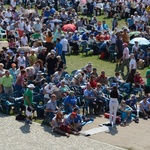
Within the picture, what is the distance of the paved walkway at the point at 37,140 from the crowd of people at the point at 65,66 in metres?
0.43

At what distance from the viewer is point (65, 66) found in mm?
26719

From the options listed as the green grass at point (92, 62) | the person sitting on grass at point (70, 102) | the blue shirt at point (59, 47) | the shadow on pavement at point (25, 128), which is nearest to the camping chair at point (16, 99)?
the shadow on pavement at point (25, 128)

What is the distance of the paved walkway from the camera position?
17.3 metres

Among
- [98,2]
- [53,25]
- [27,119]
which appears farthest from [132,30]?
[27,119]

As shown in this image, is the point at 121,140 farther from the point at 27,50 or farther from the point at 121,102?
the point at 27,50

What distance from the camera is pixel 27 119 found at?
1931 centimetres

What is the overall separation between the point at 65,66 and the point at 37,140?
9222 mm

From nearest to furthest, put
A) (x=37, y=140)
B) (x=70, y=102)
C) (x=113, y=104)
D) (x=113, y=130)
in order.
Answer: (x=37, y=140) < (x=113, y=130) < (x=113, y=104) < (x=70, y=102)

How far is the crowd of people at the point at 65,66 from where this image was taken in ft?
64.6

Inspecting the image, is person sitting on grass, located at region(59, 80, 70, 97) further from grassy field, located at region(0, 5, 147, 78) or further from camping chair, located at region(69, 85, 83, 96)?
grassy field, located at region(0, 5, 147, 78)

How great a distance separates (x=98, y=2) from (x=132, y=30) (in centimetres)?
760

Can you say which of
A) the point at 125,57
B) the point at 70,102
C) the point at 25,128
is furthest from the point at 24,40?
the point at 25,128

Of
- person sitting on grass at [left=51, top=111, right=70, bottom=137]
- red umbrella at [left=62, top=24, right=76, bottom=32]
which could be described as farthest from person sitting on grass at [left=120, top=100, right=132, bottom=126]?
red umbrella at [left=62, top=24, right=76, bottom=32]

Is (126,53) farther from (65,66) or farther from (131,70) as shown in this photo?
(65,66)
